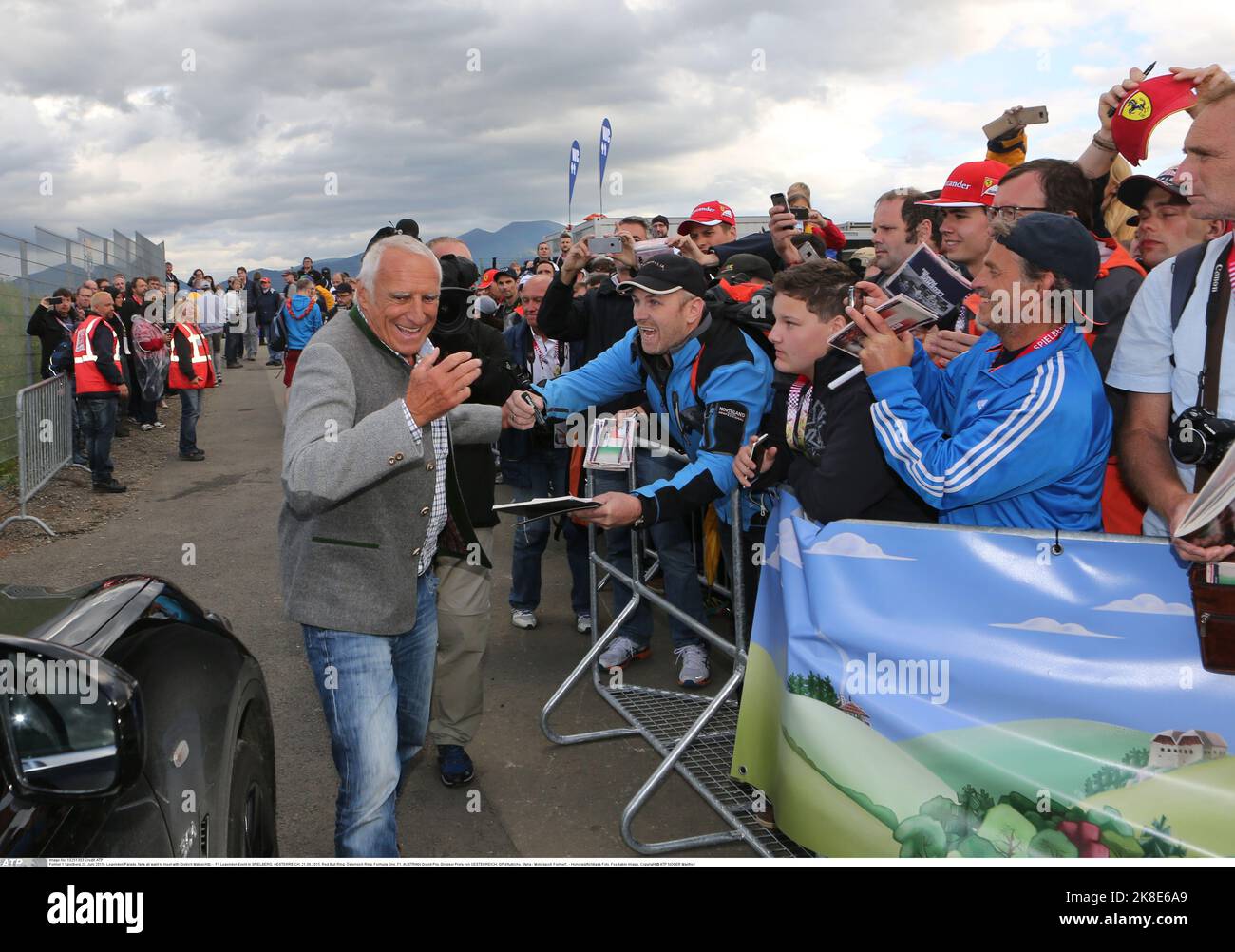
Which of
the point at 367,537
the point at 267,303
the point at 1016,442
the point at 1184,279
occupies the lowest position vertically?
the point at 367,537

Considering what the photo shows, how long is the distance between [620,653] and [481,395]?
2029 millimetres

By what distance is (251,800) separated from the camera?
2436 mm

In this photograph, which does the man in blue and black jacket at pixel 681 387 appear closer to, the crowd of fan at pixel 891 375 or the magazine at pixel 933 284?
the crowd of fan at pixel 891 375

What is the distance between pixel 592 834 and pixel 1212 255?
3018mm

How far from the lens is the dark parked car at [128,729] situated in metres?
1.51

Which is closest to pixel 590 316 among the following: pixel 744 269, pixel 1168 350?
pixel 744 269

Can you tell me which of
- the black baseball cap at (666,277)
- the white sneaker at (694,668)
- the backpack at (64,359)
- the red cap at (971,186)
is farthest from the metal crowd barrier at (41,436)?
the red cap at (971,186)

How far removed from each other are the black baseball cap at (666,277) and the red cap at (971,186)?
1240 millimetres

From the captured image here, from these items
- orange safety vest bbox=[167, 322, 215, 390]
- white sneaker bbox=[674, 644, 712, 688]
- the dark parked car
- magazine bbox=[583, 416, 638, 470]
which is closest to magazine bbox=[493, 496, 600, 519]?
magazine bbox=[583, 416, 638, 470]

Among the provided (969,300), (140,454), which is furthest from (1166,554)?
(140,454)

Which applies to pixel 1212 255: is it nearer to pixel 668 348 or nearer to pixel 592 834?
pixel 668 348

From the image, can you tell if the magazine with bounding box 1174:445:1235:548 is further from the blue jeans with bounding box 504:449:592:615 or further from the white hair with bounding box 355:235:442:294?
the blue jeans with bounding box 504:449:592:615

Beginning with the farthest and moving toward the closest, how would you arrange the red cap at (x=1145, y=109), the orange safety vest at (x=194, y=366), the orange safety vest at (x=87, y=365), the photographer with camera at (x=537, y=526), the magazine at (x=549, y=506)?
the orange safety vest at (x=194, y=366) < the orange safety vest at (x=87, y=365) < the photographer with camera at (x=537, y=526) < the red cap at (x=1145, y=109) < the magazine at (x=549, y=506)

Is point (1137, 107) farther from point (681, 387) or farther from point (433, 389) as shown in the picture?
point (433, 389)
